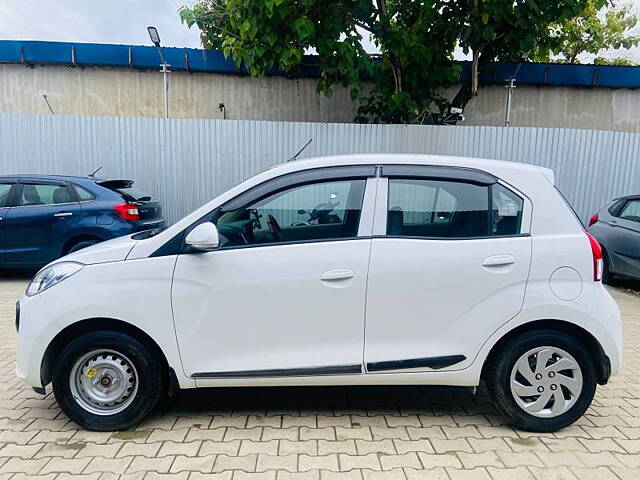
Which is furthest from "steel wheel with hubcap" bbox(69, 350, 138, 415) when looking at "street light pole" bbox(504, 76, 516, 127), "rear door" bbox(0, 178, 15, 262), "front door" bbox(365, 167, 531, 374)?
"street light pole" bbox(504, 76, 516, 127)

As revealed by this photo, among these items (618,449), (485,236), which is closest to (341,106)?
(485,236)

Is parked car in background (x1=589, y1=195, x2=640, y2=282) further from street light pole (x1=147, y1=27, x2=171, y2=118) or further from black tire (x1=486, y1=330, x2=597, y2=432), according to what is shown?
street light pole (x1=147, y1=27, x2=171, y2=118)

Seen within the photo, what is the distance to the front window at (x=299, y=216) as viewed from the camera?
Answer: 2908 millimetres

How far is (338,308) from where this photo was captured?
2803mm

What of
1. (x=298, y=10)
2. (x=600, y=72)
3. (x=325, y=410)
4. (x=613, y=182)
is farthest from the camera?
(x=600, y=72)

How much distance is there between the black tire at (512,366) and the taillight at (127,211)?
210 inches

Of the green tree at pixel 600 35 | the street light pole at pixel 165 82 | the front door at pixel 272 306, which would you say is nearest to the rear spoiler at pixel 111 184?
the street light pole at pixel 165 82

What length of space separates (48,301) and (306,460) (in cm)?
186

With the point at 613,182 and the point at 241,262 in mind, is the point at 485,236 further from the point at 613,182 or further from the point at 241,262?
the point at 613,182

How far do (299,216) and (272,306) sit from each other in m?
0.66

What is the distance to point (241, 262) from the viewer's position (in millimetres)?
2799

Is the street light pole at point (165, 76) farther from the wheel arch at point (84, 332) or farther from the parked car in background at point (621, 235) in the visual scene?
the parked car in background at point (621, 235)

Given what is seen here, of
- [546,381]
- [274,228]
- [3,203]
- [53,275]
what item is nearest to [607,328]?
[546,381]

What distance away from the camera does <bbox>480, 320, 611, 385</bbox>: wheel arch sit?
2902 millimetres
